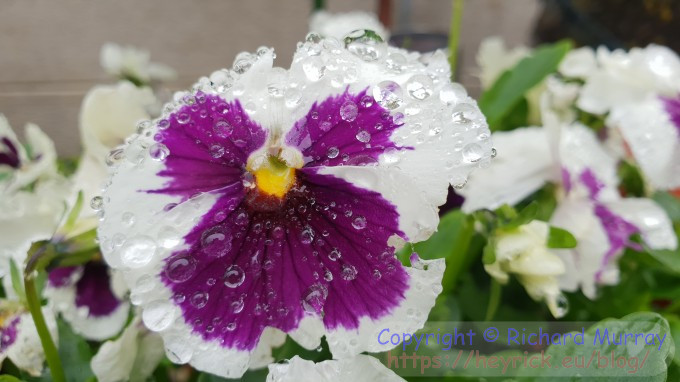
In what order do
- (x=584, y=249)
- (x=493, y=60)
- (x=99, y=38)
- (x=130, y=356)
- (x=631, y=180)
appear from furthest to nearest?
1. (x=99, y=38)
2. (x=493, y=60)
3. (x=631, y=180)
4. (x=584, y=249)
5. (x=130, y=356)

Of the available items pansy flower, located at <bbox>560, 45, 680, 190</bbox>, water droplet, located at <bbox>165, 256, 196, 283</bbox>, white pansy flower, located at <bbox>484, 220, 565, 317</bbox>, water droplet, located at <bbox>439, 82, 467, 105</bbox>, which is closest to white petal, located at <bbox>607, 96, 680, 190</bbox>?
pansy flower, located at <bbox>560, 45, 680, 190</bbox>

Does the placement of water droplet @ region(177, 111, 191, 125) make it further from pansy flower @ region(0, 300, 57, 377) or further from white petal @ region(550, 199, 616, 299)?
white petal @ region(550, 199, 616, 299)

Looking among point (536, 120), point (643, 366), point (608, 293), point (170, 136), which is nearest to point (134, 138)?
point (170, 136)

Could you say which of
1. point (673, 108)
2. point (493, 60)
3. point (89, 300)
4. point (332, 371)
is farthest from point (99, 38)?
point (332, 371)

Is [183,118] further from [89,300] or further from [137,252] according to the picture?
[89,300]

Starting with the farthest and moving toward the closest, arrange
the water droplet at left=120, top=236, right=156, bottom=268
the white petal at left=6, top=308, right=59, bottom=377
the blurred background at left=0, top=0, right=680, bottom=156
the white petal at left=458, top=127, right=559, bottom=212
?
the blurred background at left=0, top=0, right=680, bottom=156 < the white petal at left=458, top=127, right=559, bottom=212 < the white petal at left=6, top=308, right=59, bottom=377 < the water droplet at left=120, top=236, right=156, bottom=268

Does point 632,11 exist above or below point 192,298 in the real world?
below

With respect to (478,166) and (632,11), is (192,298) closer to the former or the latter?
(478,166)
